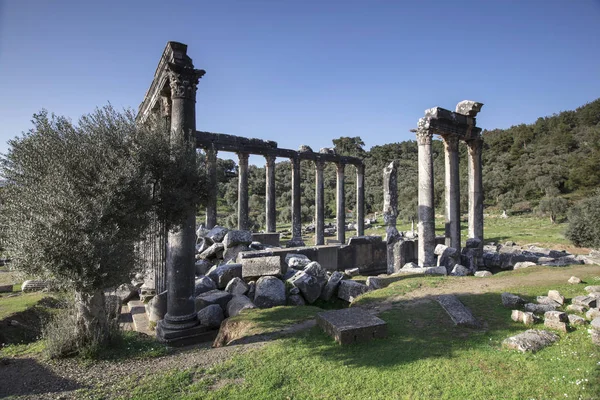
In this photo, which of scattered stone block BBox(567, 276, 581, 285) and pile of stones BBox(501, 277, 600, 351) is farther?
scattered stone block BBox(567, 276, 581, 285)

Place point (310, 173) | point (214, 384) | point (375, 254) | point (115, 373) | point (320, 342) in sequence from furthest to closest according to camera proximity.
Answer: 1. point (310, 173)
2. point (375, 254)
3. point (320, 342)
4. point (115, 373)
5. point (214, 384)


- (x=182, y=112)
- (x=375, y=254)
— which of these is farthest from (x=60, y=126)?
(x=375, y=254)

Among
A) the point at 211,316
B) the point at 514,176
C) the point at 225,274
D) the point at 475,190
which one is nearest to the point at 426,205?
the point at 475,190

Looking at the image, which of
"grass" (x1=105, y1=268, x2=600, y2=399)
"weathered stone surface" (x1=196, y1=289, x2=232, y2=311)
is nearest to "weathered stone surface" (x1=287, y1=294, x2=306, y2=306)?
"weathered stone surface" (x1=196, y1=289, x2=232, y2=311)

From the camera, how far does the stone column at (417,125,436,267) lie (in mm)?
15031

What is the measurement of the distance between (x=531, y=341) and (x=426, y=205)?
33.0 ft

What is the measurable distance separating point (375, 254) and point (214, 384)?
12637mm

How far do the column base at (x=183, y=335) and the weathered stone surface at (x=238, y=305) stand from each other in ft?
2.42

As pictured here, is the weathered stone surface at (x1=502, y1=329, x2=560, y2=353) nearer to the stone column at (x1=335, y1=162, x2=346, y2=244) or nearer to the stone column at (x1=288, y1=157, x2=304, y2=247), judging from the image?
the stone column at (x1=288, y1=157, x2=304, y2=247)

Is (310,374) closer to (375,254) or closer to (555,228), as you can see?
(375,254)

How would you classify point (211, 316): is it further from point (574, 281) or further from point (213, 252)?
point (574, 281)

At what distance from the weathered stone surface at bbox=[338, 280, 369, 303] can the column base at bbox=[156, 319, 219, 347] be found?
4.08 meters

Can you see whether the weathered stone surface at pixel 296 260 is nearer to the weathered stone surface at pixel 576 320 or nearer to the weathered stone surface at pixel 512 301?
the weathered stone surface at pixel 512 301

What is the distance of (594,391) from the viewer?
4.21 m
